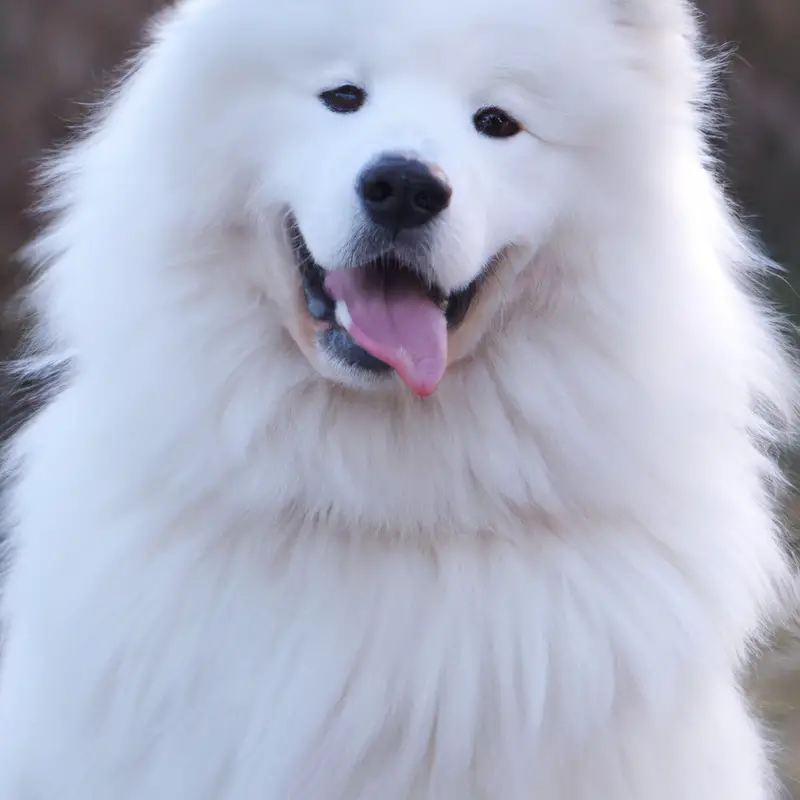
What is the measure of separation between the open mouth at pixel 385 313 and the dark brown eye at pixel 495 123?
0.27 metres

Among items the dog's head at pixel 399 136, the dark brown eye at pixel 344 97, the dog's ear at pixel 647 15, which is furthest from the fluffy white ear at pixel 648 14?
the dark brown eye at pixel 344 97

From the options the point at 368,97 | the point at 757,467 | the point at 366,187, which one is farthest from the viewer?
the point at 757,467

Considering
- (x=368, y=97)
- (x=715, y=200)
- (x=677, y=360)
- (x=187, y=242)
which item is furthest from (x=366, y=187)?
(x=715, y=200)

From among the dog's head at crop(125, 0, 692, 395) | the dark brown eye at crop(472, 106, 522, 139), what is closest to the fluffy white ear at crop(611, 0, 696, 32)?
the dog's head at crop(125, 0, 692, 395)

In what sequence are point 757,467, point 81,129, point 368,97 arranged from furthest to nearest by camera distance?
point 81,129 → point 757,467 → point 368,97

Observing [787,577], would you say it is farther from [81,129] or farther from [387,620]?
[81,129]

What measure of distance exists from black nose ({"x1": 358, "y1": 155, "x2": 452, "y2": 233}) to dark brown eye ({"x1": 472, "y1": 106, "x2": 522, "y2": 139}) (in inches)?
9.5

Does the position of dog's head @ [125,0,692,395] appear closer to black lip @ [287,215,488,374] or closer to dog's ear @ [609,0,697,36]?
black lip @ [287,215,488,374]

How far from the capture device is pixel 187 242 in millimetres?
2203

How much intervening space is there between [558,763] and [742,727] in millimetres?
629

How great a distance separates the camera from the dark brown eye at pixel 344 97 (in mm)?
2137

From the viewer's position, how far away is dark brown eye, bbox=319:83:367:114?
7.01 feet

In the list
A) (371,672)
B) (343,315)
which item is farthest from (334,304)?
(371,672)

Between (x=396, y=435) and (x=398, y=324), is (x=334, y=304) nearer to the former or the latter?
(x=398, y=324)
